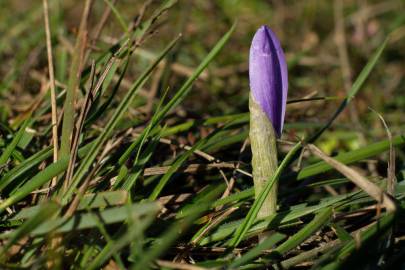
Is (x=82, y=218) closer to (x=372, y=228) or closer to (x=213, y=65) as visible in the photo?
(x=372, y=228)

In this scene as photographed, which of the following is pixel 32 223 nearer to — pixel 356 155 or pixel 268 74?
pixel 268 74

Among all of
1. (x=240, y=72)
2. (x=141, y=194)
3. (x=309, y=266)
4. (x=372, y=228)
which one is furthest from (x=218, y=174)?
(x=240, y=72)

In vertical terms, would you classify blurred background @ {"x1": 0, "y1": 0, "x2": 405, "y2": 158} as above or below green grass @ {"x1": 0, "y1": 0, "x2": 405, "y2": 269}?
above

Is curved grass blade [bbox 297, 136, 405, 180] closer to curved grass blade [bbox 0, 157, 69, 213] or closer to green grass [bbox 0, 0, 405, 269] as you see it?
green grass [bbox 0, 0, 405, 269]

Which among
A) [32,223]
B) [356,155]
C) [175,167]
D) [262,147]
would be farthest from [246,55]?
[32,223]

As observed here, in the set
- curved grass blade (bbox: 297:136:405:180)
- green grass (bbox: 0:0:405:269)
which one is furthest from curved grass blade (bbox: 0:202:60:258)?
curved grass blade (bbox: 297:136:405:180)

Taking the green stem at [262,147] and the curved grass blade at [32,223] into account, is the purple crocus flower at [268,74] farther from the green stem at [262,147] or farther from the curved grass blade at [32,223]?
the curved grass blade at [32,223]
